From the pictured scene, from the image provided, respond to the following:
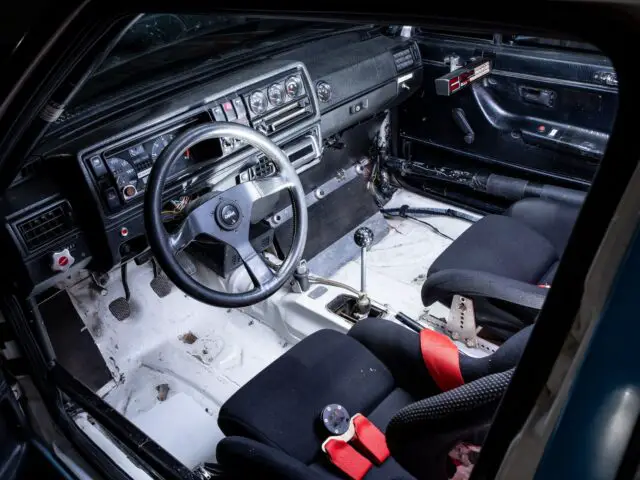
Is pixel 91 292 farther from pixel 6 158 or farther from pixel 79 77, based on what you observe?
pixel 79 77

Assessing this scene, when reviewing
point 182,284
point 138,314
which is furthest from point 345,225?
point 182,284

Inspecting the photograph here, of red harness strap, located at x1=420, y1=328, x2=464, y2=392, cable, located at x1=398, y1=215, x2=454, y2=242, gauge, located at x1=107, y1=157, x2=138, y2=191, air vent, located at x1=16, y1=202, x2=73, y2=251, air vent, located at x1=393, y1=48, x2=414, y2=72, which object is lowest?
cable, located at x1=398, y1=215, x2=454, y2=242

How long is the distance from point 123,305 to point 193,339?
334 millimetres

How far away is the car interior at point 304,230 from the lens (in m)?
1.64

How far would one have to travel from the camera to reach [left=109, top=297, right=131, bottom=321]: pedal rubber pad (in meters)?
2.57

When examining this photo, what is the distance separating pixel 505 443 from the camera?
2.39ft

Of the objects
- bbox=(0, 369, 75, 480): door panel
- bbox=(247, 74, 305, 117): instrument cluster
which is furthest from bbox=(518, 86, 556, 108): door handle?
bbox=(0, 369, 75, 480): door panel

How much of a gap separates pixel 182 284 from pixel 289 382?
424mm

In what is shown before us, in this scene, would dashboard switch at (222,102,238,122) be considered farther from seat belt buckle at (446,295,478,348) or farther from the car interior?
seat belt buckle at (446,295,478,348)

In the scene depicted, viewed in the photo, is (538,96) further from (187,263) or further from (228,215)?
(187,263)

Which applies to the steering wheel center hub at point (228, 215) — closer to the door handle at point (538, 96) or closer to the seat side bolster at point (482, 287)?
the seat side bolster at point (482, 287)

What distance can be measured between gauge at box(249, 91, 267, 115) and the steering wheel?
43 cm

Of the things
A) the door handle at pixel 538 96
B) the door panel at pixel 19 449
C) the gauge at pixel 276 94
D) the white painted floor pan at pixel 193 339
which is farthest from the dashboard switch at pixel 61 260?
the door handle at pixel 538 96

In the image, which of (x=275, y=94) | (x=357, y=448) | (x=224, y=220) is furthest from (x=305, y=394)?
(x=275, y=94)
